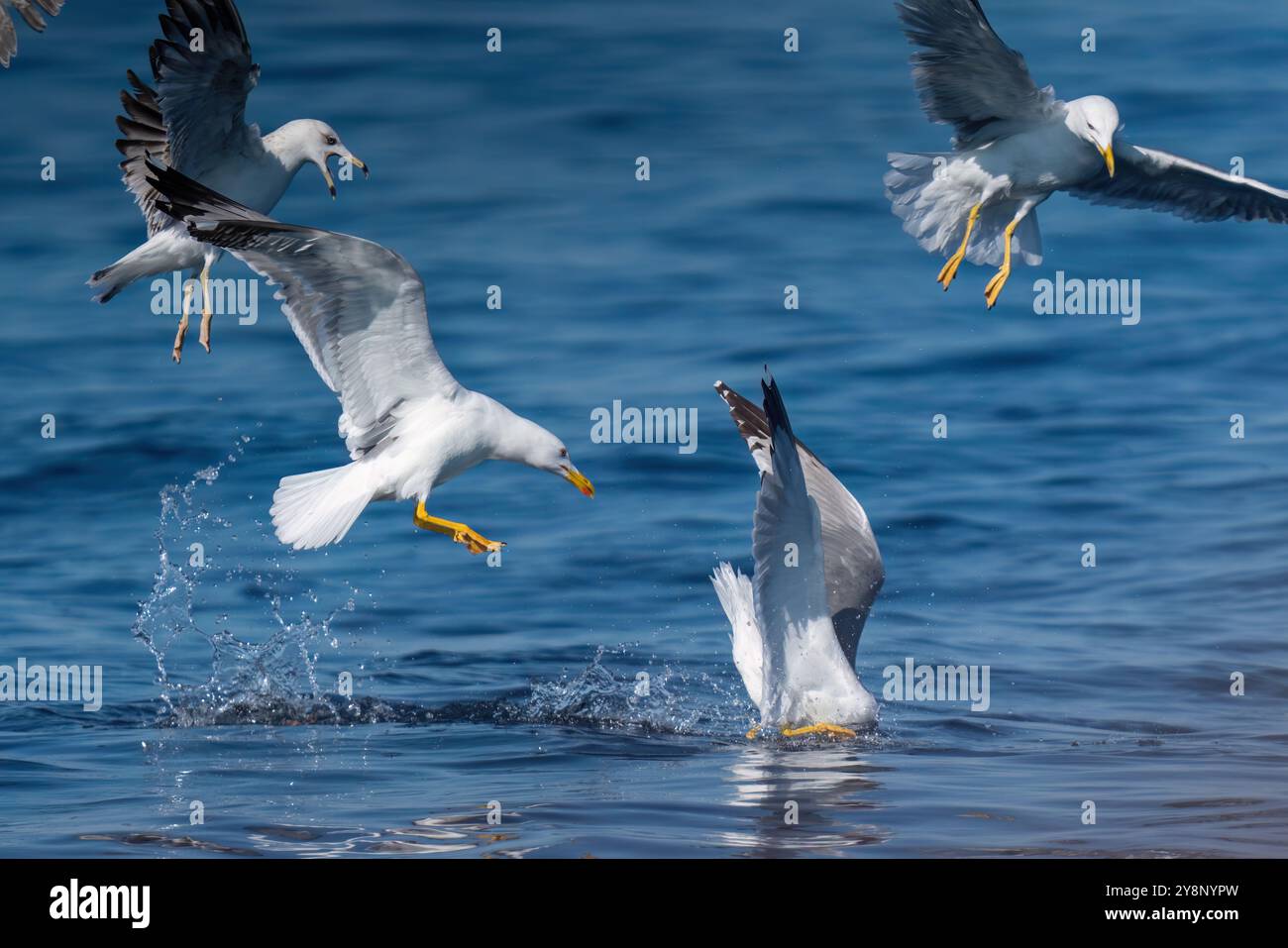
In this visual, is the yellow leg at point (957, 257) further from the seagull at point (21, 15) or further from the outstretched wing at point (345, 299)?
the seagull at point (21, 15)

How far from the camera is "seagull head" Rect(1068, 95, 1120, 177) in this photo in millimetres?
7195

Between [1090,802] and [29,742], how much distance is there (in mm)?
3791

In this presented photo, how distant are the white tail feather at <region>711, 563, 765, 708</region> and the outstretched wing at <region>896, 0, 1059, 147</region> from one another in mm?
2344

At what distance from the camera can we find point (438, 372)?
→ 6219 mm

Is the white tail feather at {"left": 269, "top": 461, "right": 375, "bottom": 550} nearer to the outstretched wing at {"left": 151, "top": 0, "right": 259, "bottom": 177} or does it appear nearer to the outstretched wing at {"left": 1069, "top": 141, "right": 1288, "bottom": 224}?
the outstretched wing at {"left": 151, "top": 0, "right": 259, "bottom": 177}

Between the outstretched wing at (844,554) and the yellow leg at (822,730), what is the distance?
35 cm

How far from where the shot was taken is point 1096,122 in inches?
285

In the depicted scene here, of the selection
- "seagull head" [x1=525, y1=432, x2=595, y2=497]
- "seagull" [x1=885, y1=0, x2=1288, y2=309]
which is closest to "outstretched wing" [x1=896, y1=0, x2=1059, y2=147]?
"seagull" [x1=885, y1=0, x2=1288, y2=309]

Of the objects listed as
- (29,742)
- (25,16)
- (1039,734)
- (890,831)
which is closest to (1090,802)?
(890,831)

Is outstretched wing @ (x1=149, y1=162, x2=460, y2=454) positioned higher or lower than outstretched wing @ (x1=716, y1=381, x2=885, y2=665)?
higher

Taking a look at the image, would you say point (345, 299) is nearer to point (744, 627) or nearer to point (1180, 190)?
point (744, 627)

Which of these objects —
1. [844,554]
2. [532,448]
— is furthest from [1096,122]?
[532,448]

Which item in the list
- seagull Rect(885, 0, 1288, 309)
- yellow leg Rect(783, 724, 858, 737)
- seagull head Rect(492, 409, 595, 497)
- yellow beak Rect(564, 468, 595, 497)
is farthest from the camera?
seagull Rect(885, 0, 1288, 309)

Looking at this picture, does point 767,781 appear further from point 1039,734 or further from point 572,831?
point 1039,734
